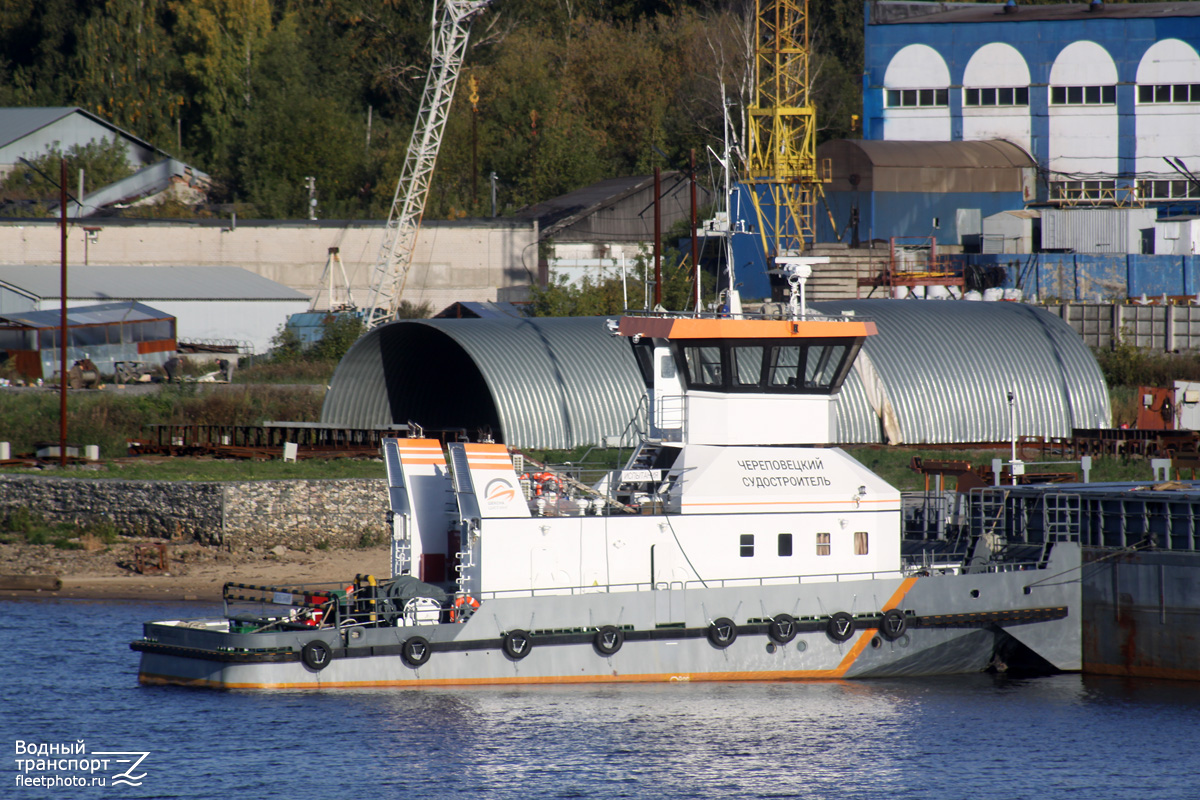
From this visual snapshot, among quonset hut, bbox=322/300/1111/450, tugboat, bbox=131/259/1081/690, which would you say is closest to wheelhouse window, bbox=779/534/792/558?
tugboat, bbox=131/259/1081/690

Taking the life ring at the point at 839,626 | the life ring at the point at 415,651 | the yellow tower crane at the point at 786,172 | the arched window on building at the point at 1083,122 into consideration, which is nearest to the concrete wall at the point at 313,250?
the yellow tower crane at the point at 786,172

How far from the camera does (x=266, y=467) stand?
117 ft

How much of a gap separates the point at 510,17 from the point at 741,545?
235 feet

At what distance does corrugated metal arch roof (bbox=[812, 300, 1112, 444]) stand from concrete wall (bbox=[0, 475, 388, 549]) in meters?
13.3

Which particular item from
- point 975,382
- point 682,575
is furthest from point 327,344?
point 682,575

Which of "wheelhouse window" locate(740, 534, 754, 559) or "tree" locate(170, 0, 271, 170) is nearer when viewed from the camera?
"wheelhouse window" locate(740, 534, 754, 559)

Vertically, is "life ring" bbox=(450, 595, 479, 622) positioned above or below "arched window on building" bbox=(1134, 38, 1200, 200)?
below

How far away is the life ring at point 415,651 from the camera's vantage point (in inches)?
843

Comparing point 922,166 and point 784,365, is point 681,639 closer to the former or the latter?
point 784,365

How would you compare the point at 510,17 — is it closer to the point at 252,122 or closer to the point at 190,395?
the point at 252,122

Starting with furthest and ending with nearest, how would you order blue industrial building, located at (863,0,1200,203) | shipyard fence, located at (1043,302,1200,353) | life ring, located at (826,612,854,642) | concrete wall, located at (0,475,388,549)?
1. blue industrial building, located at (863,0,1200,203)
2. shipyard fence, located at (1043,302,1200,353)
3. concrete wall, located at (0,475,388,549)
4. life ring, located at (826,612,854,642)

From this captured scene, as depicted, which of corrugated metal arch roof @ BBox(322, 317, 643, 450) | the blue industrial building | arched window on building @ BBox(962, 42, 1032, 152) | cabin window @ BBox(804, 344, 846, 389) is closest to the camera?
cabin window @ BBox(804, 344, 846, 389)

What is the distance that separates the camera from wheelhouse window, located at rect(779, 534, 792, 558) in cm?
2298

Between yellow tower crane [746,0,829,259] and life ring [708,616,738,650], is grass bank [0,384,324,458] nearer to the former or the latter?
yellow tower crane [746,0,829,259]
